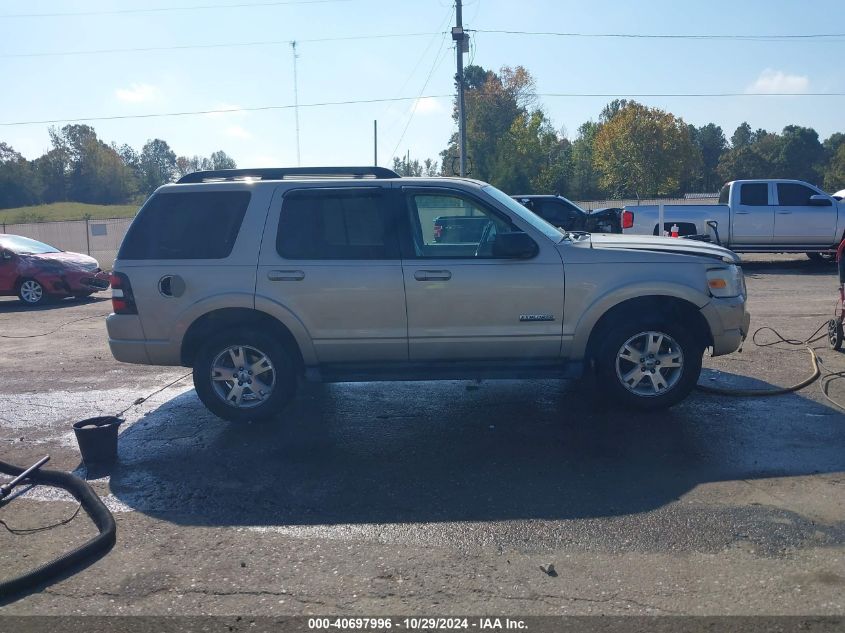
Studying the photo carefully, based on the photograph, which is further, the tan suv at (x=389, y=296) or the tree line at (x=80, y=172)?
the tree line at (x=80, y=172)

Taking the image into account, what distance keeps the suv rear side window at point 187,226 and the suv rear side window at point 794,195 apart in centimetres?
1657

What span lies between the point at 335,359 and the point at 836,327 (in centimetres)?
578

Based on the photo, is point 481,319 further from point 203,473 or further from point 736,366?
point 736,366

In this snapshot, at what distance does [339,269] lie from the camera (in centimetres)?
646

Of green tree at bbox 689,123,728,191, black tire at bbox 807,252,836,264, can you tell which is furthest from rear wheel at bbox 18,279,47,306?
green tree at bbox 689,123,728,191

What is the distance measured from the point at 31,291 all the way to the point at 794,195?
703 inches

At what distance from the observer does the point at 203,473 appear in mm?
5574

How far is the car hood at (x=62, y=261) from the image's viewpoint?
52.2 ft

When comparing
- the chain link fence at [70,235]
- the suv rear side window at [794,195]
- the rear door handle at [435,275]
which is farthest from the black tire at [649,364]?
the chain link fence at [70,235]

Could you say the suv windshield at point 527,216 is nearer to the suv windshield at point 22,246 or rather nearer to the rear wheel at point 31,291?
the rear wheel at point 31,291

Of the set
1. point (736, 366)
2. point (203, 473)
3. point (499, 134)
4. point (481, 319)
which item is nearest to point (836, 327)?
point (736, 366)

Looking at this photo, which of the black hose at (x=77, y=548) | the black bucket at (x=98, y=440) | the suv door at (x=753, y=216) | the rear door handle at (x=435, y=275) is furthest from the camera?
the suv door at (x=753, y=216)

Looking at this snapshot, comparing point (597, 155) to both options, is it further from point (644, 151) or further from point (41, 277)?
point (41, 277)

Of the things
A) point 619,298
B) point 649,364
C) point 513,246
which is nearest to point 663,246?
point 619,298
